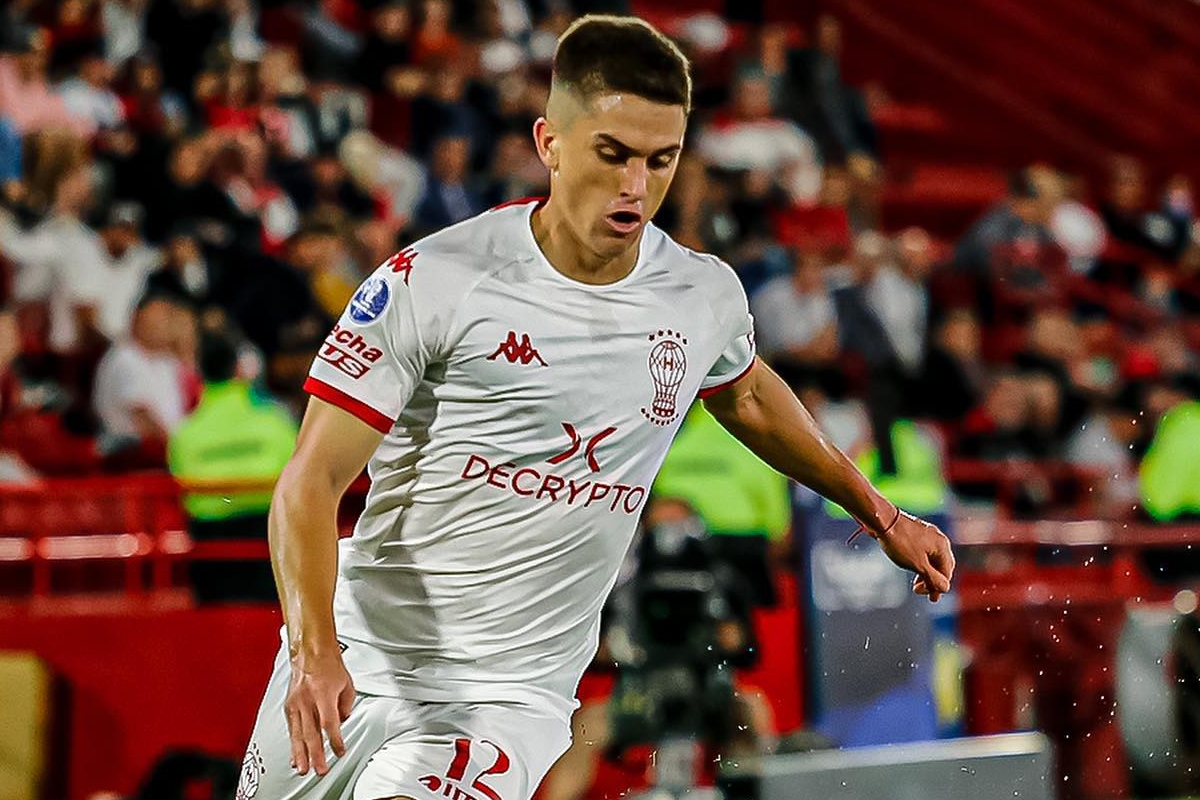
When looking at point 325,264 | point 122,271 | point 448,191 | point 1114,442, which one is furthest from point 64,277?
point 1114,442

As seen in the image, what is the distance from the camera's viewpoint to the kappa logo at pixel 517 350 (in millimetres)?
3658

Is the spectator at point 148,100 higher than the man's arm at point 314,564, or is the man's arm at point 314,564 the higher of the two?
the spectator at point 148,100

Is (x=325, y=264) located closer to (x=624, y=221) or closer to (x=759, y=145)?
(x=759, y=145)

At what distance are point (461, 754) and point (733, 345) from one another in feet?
3.65

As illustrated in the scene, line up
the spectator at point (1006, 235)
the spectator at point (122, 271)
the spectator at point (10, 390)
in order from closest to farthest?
1. the spectator at point (10, 390)
2. the spectator at point (122, 271)
3. the spectator at point (1006, 235)

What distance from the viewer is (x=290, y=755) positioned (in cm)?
369

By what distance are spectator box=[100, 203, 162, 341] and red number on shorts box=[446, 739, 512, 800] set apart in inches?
267

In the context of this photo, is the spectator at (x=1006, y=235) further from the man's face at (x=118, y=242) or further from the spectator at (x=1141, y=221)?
the man's face at (x=118, y=242)

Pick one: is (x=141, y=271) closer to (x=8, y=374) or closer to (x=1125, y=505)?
(x=8, y=374)

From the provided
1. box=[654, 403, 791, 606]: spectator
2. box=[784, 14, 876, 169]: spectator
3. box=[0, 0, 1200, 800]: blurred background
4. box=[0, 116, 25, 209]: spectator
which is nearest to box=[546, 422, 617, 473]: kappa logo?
box=[0, 0, 1200, 800]: blurred background

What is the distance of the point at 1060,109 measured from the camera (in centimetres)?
1861

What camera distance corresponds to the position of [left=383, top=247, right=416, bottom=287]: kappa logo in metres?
3.60

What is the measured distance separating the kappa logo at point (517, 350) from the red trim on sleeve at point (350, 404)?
11.0 inches

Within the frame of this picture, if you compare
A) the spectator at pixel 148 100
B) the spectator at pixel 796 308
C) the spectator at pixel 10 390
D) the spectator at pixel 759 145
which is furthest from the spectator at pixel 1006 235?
the spectator at pixel 10 390
